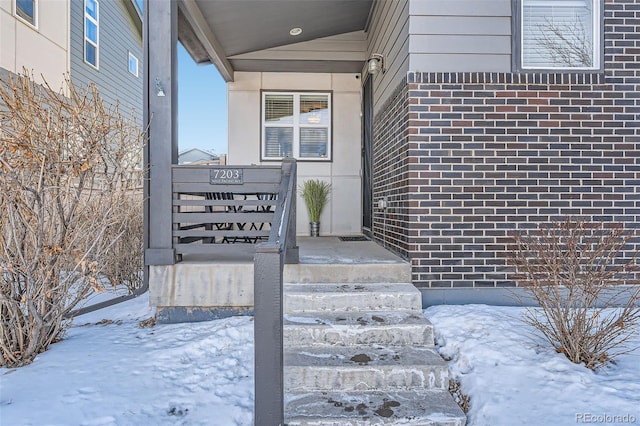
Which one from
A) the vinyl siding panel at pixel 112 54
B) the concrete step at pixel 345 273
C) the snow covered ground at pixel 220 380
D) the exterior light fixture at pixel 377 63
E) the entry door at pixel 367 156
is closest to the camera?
the snow covered ground at pixel 220 380

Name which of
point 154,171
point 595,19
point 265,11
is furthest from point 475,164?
point 265,11

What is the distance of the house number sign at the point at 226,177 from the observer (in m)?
3.32

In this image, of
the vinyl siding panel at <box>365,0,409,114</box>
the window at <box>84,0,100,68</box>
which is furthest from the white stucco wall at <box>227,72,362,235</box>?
the window at <box>84,0,100,68</box>

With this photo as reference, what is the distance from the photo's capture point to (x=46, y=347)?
260 centimetres

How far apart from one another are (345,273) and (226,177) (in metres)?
1.35

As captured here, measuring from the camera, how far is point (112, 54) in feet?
33.5

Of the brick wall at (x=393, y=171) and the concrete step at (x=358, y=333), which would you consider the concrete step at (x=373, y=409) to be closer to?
the concrete step at (x=358, y=333)

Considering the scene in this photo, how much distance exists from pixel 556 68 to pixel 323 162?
371 centimetres

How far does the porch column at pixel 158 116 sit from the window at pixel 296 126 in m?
3.14

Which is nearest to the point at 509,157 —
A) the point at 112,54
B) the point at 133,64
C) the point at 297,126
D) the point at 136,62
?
the point at 297,126

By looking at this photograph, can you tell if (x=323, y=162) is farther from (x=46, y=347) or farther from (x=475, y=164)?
(x=46, y=347)

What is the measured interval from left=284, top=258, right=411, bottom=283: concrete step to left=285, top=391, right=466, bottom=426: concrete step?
1113mm

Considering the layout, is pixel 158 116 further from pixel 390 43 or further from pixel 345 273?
pixel 390 43

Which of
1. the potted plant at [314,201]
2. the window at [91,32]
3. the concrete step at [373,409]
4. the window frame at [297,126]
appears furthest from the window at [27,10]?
the concrete step at [373,409]
